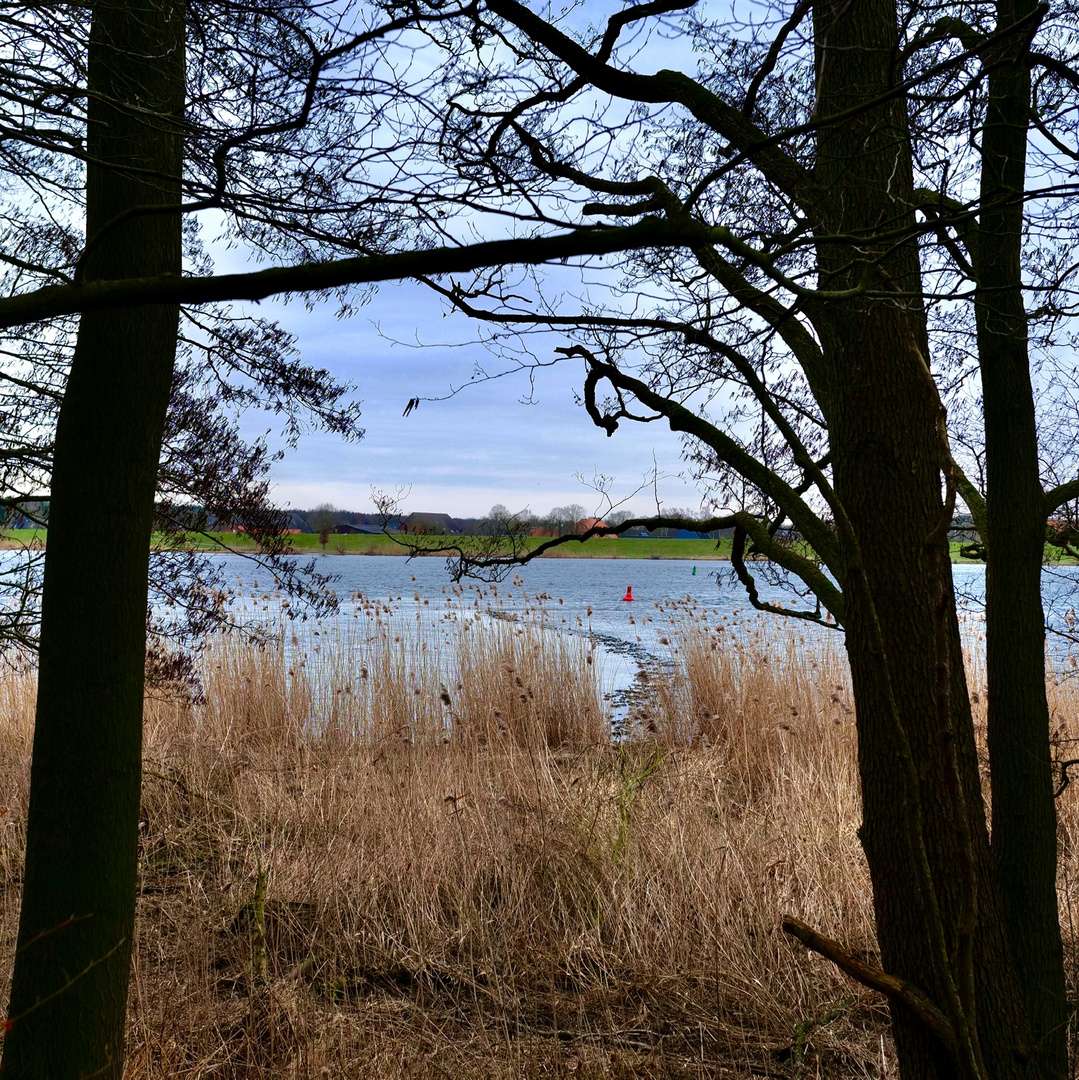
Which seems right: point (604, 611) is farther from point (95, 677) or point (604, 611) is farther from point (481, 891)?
point (95, 677)

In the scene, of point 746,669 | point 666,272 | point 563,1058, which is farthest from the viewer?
point 746,669

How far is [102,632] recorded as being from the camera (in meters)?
1.69

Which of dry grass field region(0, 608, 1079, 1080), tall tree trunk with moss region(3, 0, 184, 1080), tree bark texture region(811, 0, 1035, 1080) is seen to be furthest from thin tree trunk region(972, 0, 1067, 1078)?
tall tree trunk with moss region(3, 0, 184, 1080)

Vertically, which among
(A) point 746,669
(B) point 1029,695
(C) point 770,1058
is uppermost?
(B) point 1029,695

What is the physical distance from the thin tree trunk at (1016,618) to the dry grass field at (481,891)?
563 mm

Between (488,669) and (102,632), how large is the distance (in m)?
4.60

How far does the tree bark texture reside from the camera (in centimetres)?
163

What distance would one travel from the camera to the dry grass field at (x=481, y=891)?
2.41 m

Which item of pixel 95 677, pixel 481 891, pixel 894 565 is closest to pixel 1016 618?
pixel 894 565

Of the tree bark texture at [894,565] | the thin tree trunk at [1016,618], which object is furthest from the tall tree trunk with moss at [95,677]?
the thin tree trunk at [1016,618]

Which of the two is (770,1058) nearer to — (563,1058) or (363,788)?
(563,1058)

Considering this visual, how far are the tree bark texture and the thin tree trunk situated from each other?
0.91 ft

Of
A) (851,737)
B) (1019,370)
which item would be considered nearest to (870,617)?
(1019,370)

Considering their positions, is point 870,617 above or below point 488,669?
above
